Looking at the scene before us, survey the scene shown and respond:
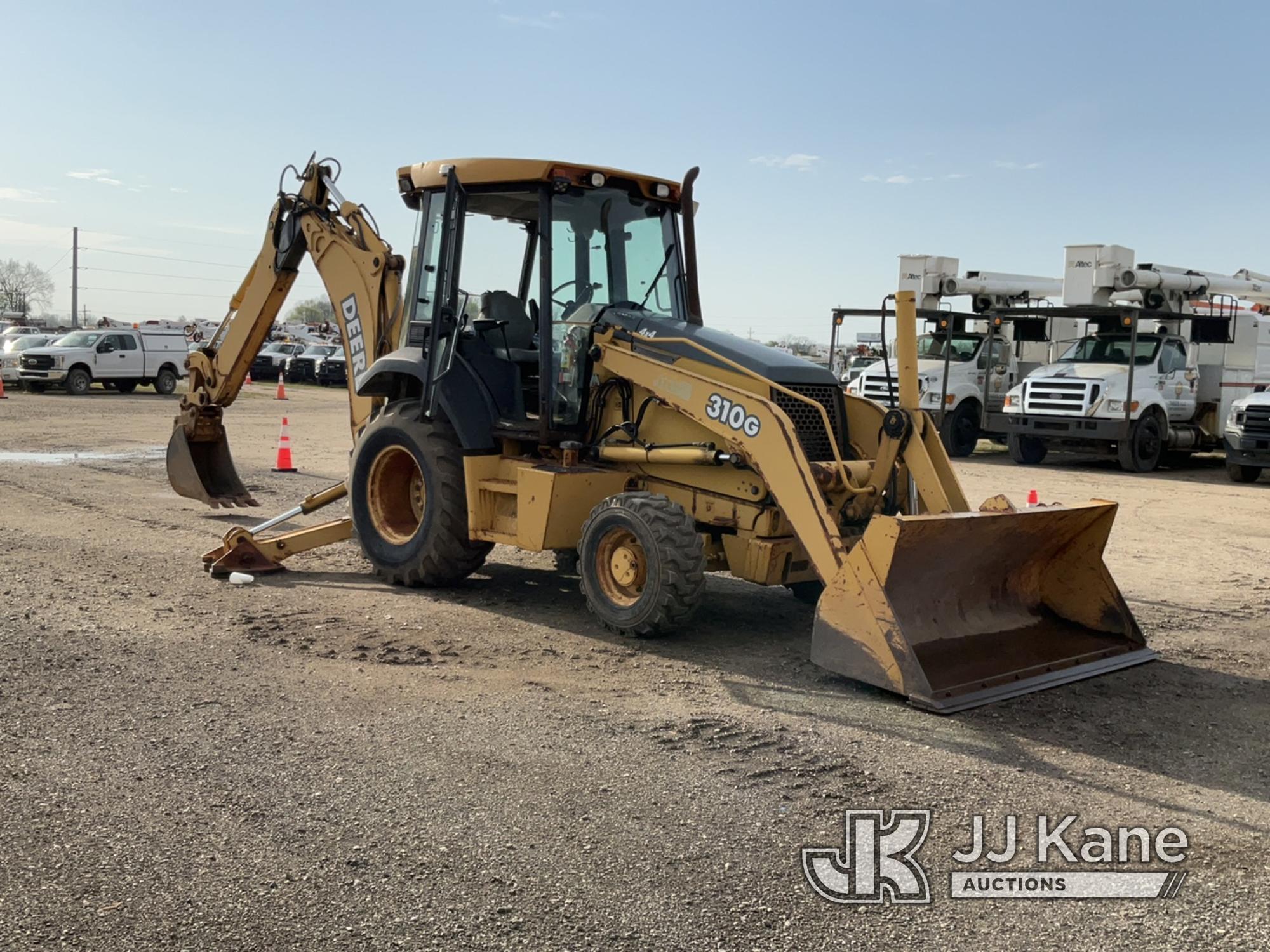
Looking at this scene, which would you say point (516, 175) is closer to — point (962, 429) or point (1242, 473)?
point (1242, 473)

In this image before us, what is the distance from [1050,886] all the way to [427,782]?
2370 mm

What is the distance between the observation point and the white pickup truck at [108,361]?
1228 inches

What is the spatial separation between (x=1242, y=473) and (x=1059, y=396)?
120 inches

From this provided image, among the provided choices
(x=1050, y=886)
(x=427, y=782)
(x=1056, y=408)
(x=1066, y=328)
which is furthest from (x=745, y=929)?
(x=1066, y=328)

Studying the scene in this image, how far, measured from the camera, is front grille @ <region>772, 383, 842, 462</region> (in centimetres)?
741

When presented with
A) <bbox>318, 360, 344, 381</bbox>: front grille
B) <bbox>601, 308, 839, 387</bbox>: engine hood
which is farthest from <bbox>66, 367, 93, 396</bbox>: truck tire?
<bbox>601, 308, 839, 387</bbox>: engine hood

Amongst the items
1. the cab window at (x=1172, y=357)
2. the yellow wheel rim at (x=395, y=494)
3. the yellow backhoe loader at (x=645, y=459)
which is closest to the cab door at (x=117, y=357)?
the yellow backhoe loader at (x=645, y=459)

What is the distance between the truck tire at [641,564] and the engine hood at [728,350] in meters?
1.00

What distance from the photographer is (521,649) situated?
7152 millimetres

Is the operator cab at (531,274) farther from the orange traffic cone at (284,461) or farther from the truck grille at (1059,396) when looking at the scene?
the truck grille at (1059,396)

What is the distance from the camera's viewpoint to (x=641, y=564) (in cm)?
723

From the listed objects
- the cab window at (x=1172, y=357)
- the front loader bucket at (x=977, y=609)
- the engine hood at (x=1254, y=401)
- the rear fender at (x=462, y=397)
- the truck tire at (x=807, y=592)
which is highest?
the cab window at (x=1172, y=357)

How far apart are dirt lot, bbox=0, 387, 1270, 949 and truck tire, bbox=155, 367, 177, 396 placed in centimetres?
2521

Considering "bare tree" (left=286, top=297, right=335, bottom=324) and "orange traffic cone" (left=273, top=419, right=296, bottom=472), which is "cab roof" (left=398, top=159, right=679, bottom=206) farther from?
"bare tree" (left=286, top=297, right=335, bottom=324)
